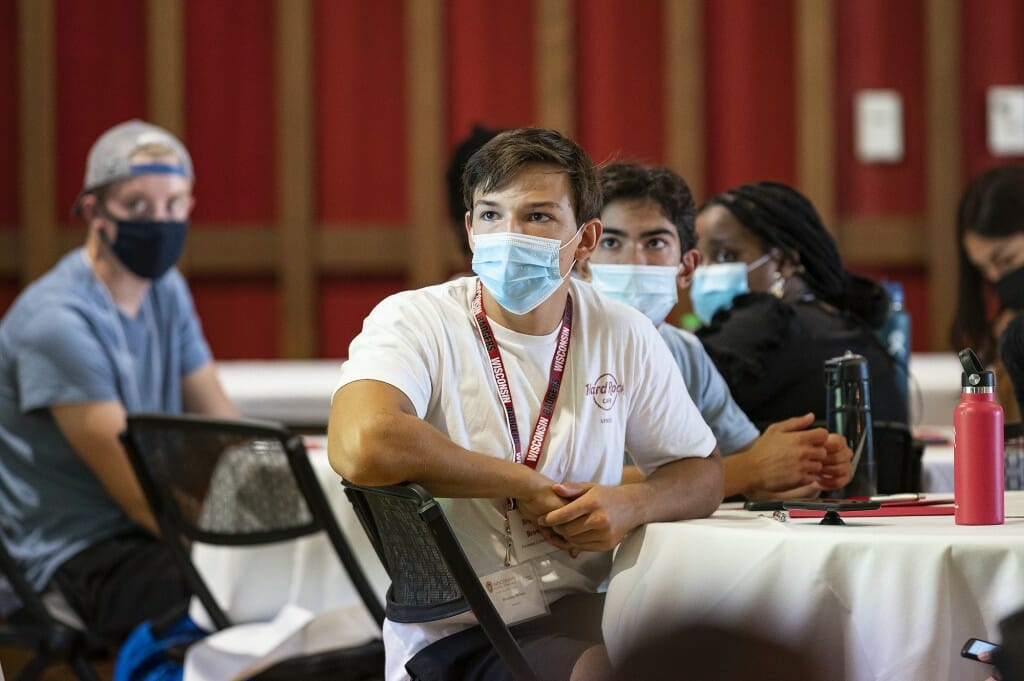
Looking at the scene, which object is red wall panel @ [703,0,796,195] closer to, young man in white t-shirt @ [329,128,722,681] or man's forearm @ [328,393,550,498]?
young man in white t-shirt @ [329,128,722,681]

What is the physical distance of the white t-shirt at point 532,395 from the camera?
77.4 inches

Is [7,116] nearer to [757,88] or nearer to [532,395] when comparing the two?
[757,88]

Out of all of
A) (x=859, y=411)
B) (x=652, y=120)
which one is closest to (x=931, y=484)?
(x=859, y=411)

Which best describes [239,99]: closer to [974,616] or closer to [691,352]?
[691,352]

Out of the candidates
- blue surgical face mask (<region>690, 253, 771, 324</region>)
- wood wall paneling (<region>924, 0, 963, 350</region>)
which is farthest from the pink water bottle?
wood wall paneling (<region>924, 0, 963, 350</region>)

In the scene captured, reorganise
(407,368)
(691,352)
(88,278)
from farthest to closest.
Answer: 1. (88,278)
2. (691,352)
3. (407,368)

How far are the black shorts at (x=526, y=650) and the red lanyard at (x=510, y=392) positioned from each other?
0.77 feet

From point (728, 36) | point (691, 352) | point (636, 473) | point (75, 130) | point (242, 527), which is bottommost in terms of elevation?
point (242, 527)

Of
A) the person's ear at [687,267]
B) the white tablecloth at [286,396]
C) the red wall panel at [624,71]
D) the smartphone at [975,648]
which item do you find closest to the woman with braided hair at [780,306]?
the person's ear at [687,267]

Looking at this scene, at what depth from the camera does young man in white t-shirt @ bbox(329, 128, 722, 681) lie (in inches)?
73.9

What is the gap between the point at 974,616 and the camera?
170cm

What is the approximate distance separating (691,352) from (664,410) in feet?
1.47

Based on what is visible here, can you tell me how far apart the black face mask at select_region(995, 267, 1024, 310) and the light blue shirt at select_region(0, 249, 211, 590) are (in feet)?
7.28

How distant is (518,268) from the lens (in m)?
1.99
